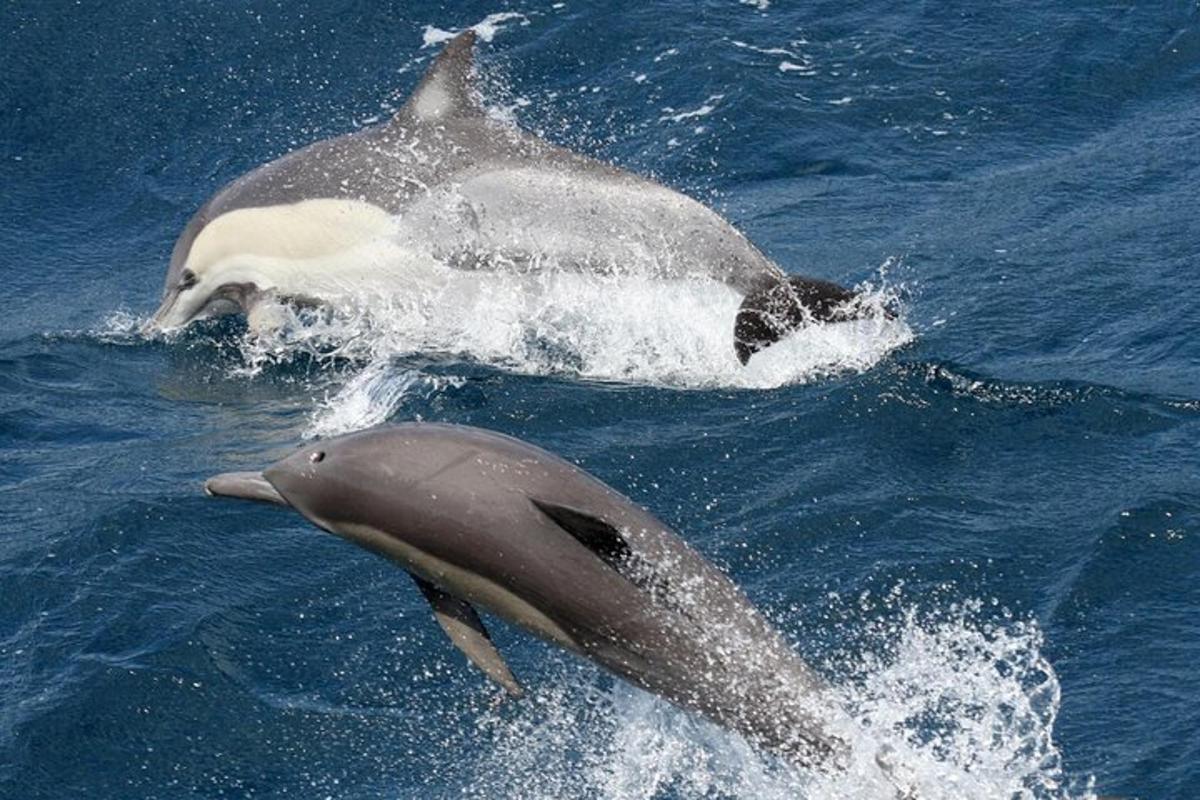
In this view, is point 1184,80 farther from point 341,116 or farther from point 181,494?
point 181,494

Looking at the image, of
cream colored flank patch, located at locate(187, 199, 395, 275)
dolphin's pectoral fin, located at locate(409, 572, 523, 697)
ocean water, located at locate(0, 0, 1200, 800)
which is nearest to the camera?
dolphin's pectoral fin, located at locate(409, 572, 523, 697)

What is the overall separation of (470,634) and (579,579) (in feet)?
1.71

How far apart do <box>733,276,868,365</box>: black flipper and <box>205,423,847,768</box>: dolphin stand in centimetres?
358

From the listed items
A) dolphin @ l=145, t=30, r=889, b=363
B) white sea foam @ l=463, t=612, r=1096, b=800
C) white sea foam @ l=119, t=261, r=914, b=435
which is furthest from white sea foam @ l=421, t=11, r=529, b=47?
white sea foam @ l=463, t=612, r=1096, b=800

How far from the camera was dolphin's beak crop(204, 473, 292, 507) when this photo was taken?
7.16 m

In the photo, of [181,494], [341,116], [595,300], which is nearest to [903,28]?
[341,116]

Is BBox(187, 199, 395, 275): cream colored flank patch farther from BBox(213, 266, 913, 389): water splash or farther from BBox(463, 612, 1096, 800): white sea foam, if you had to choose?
BBox(463, 612, 1096, 800): white sea foam

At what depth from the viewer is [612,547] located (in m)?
6.44

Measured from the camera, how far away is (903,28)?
15633 millimetres

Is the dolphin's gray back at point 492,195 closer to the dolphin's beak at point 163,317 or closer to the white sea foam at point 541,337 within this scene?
the white sea foam at point 541,337

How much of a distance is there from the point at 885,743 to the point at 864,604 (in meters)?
1.43

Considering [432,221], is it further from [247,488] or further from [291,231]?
[247,488]

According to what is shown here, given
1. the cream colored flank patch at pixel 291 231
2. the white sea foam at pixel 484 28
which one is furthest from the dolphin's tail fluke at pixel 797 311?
the white sea foam at pixel 484 28

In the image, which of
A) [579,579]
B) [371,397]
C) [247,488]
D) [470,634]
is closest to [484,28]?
[371,397]
